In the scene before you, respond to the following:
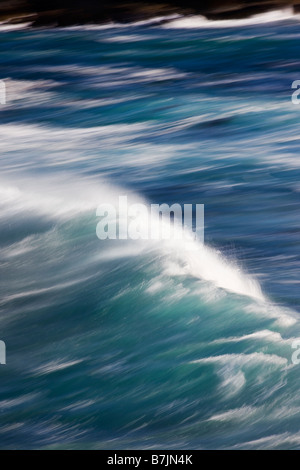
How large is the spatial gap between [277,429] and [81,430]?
0.74 m

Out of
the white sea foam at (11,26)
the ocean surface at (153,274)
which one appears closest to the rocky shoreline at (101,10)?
the white sea foam at (11,26)

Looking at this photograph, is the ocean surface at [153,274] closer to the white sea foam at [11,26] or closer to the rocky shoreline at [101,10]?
the rocky shoreline at [101,10]

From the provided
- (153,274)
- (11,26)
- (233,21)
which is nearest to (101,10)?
(11,26)

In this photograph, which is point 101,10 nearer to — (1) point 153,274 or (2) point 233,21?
(2) point 233,21

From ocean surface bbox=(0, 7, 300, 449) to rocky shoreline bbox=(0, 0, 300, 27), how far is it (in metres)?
2.94

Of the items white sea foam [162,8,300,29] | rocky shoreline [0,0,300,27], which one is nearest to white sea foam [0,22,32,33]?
rocky shoreline [0,0,300,27]

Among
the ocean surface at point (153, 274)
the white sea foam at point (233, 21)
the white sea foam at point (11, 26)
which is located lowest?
the ocean surface at point (153, 274)

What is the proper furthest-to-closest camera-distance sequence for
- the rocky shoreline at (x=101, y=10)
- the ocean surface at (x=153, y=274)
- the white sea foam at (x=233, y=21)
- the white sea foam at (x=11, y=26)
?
1. the white sea foam at (x=11, y=26)
2. the rocky shoreline at (x=101, y=10)
3. the white sea foam at (x=233, y=21)
4. the ocean surface at (x=153, y=274)

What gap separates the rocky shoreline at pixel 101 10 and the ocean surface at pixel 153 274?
294cm

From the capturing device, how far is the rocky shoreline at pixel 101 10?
37.3ft

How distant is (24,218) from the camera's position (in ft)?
17.0

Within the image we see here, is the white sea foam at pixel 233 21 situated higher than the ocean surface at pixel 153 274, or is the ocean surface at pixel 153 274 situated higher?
the white sea foam at pixel 233 21

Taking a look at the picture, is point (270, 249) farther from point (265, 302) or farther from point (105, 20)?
point (105, 20)

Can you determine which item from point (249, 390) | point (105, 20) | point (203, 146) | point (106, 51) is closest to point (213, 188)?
point (203, 146)
